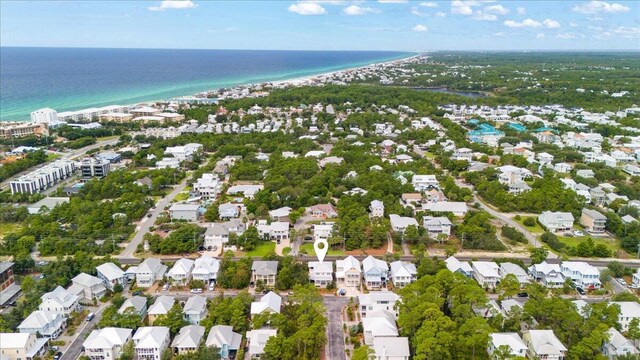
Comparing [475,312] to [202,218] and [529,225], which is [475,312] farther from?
[202,218]

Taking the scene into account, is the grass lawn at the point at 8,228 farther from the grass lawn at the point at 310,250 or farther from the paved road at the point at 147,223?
the grass lawn at the point at 310,250

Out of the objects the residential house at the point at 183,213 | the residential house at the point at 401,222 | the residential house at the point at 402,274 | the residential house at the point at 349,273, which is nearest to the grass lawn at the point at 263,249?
the residential house at the point at 349,273

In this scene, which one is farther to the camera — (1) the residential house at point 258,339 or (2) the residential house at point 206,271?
(2) the residential house at point 206,271

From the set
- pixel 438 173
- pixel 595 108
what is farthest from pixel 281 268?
pixel 595 108

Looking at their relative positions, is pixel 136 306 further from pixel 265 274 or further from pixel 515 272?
pixel 515 272

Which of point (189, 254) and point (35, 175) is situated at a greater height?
point (35, 175)

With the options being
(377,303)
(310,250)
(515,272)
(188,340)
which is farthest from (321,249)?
(515,272)
